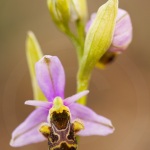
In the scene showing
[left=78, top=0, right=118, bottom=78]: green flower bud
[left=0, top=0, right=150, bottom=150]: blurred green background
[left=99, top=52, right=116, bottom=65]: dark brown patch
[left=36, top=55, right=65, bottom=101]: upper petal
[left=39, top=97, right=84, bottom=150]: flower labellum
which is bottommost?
[left=39, top=97, right=84, bottom=150]: flower labellum

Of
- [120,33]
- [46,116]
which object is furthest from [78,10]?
[46,116]

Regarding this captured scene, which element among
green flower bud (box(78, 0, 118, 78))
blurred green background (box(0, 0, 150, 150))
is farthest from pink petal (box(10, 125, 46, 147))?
blurred green background (box(0, 0, 150, 150))

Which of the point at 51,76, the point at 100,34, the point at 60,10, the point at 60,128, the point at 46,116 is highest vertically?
the point at 60,10

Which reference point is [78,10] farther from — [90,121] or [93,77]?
[93,77]

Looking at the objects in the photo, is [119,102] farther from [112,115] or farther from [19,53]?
[19,53]

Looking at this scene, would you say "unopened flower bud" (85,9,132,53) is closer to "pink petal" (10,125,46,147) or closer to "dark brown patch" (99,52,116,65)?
"dark brown patch" (99,52,116,65)

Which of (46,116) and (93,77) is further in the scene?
(93,77)
